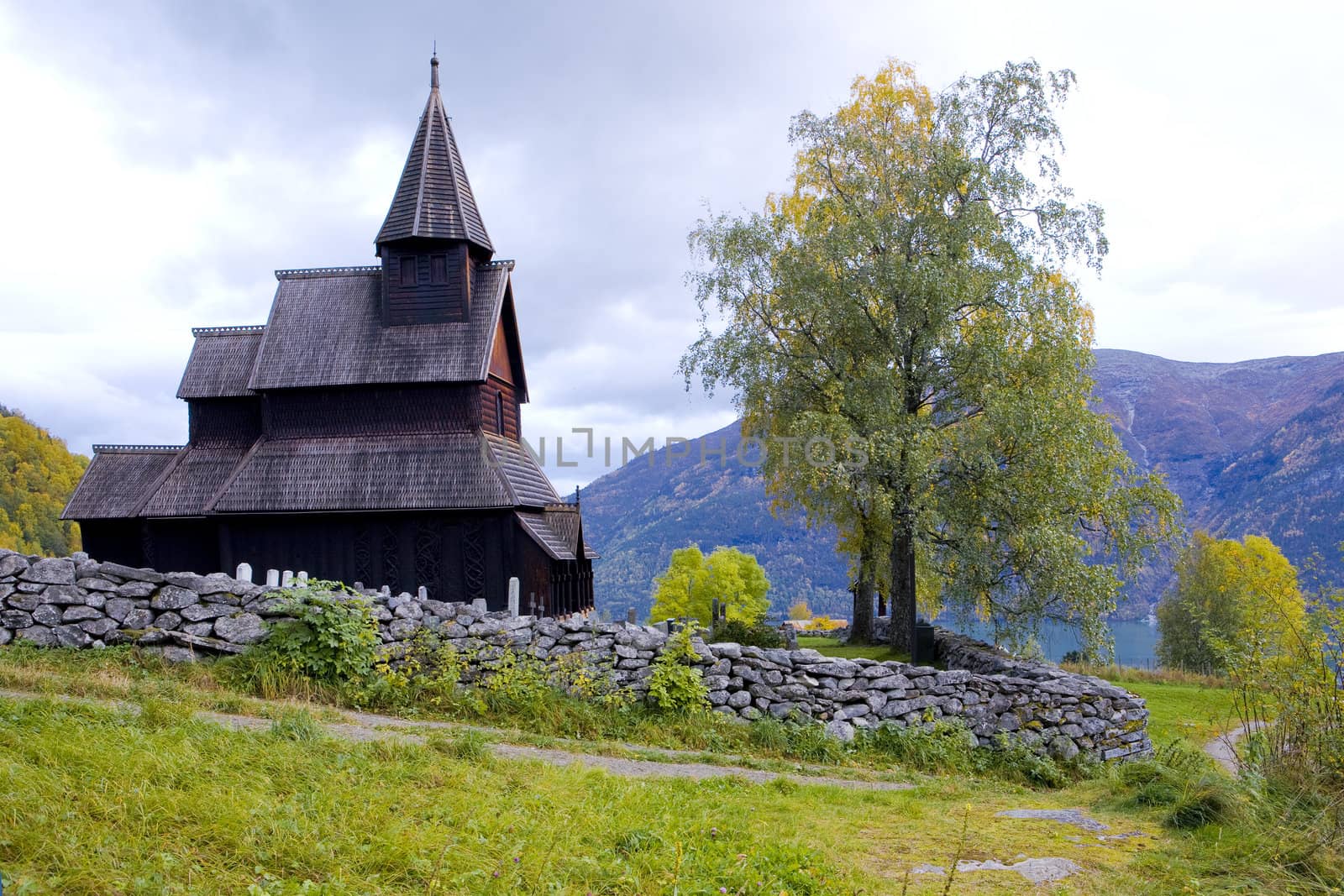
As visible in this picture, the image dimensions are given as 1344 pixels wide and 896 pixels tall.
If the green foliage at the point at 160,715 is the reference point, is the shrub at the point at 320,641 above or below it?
above

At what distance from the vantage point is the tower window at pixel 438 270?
2438cm

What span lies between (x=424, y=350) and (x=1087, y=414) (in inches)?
662

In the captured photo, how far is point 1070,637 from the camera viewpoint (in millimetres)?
21406

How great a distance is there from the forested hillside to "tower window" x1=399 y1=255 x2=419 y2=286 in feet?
226

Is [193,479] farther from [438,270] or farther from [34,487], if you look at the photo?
[34,487]

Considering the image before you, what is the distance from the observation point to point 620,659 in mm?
11594

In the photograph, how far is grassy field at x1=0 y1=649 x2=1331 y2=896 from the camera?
471 centimetres

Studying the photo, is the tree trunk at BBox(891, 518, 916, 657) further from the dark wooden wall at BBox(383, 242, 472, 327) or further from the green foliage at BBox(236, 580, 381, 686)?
the dark wooden wall at BBox(383, 242, 472, 327)

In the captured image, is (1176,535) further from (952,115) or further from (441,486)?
(441,486)

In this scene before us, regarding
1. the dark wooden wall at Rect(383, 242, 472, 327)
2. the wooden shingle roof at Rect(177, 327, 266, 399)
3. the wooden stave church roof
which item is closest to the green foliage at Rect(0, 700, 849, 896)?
the wooden stave church roof

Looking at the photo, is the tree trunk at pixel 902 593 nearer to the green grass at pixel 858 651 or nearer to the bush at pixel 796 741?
the green grass at pixel 858 651

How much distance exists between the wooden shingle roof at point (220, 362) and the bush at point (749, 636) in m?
15.7

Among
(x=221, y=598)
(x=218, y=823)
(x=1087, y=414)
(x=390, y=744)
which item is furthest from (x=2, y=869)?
(x=1087, y=414)

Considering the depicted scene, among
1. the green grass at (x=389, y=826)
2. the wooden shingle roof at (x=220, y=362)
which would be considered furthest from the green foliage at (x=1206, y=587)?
the wooden shingle roof at (x=220, y=362)
